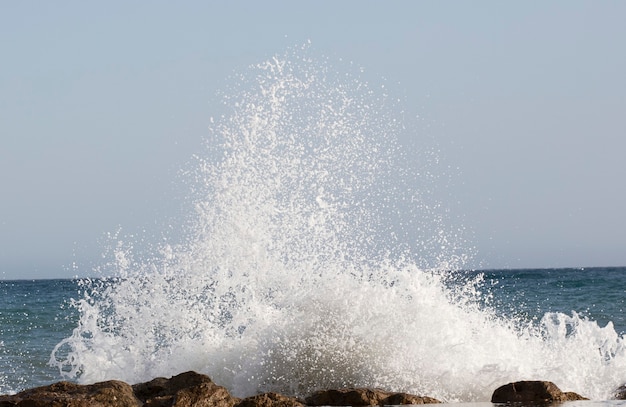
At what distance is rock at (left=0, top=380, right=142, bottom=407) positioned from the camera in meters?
6.55

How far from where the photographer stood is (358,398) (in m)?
7.53

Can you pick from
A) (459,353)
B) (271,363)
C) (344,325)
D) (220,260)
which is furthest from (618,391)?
(220,260)

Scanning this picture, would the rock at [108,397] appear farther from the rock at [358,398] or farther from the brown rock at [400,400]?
the brown rock at [400,400]

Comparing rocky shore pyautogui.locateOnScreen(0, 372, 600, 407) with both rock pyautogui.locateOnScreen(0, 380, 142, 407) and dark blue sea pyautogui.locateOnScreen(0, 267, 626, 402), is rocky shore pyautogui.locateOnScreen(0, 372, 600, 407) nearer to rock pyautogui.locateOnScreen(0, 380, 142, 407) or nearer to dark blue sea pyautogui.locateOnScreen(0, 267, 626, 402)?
rock pyautogui.locateOnScreen(0, 380, 142, 407)

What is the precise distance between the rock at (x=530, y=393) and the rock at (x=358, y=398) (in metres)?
0.70

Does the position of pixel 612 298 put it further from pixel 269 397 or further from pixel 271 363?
pixel 269 397

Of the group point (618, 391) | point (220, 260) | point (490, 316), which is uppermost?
point (220, 260)

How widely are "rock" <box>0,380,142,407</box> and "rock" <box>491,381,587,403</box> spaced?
2.86 m

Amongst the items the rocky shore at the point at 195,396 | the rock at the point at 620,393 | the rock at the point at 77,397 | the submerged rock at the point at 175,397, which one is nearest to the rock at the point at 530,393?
the rocky shore at the point at 195,396

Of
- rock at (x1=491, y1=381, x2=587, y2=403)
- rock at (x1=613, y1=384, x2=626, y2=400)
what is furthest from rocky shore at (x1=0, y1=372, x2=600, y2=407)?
rock at (x1=613, y1=384, x2=626, y2=400)

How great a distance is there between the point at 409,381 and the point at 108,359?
3.33 m

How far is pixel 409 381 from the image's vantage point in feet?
29.0

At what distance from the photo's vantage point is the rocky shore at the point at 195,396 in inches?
264

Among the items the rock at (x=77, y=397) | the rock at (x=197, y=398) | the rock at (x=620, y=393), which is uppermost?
the rock at (x=77, y=397)
